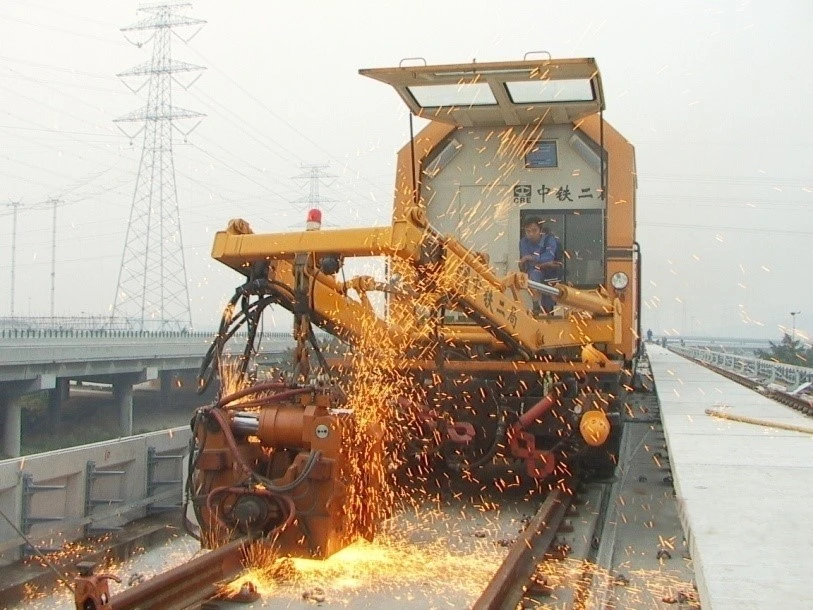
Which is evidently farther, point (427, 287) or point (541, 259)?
point (541, 259)

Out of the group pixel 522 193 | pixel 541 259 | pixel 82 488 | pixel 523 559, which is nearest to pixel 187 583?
pixel 523 559

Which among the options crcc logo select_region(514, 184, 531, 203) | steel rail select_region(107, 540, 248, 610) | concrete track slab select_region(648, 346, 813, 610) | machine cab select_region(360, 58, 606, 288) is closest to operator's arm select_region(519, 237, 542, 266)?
machine cab select_region(360, 58, 606, 288)

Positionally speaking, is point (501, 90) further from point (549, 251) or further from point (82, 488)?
point (82, 488)

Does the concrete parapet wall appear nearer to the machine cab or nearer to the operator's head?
the machine cab

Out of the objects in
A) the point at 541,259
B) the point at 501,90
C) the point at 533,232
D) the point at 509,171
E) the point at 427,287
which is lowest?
the point at 427,287

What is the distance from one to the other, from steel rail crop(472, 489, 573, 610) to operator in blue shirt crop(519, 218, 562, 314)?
187 centimetres

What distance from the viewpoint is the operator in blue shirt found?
27.4 feet

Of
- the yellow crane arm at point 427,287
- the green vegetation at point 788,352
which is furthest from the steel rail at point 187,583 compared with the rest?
the green vegetation at point 788,352

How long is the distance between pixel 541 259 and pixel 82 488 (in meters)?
4.39

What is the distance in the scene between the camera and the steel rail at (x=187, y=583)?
4102mm

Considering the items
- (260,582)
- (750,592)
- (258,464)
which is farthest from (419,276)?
(750,592)

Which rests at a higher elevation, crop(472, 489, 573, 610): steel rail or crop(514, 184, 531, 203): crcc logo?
crop(514, 184, 531, 203): crcc logo

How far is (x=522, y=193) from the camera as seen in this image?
29.1 feet

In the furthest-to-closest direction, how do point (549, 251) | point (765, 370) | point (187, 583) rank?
point (765, 370) → point (549, 251) → point (187, 583)
